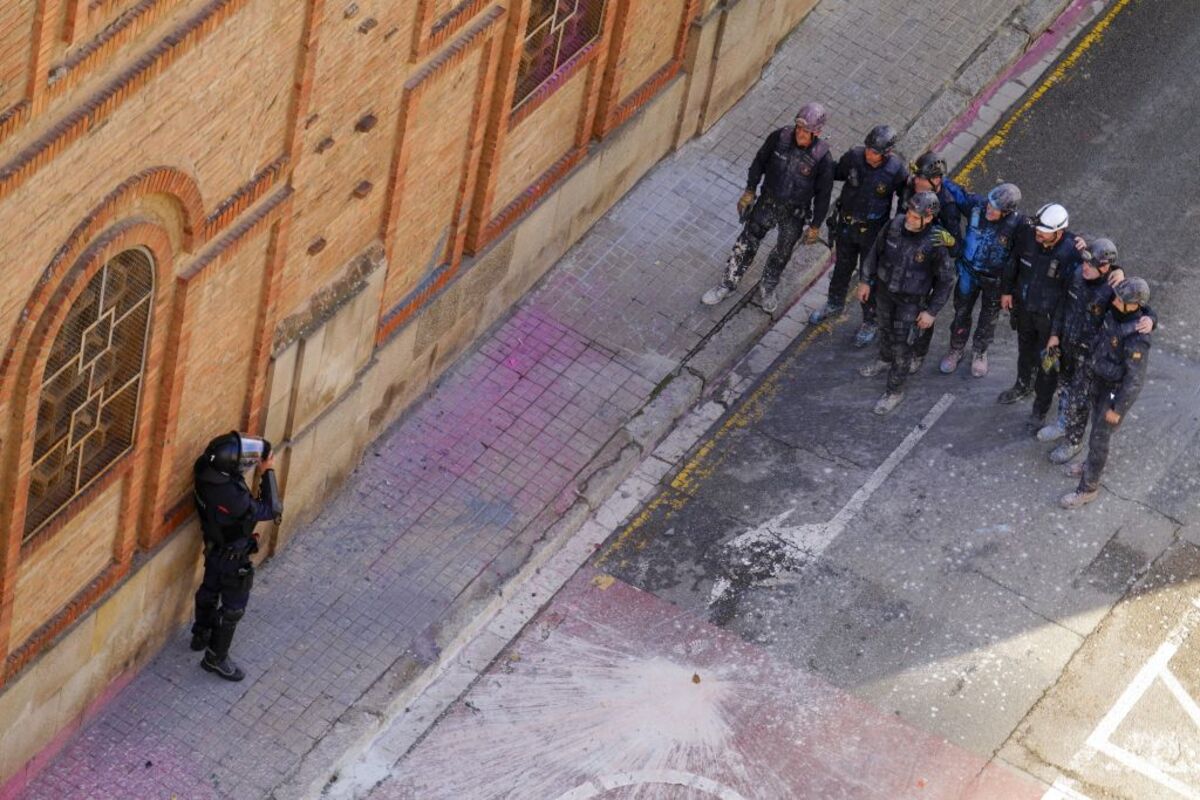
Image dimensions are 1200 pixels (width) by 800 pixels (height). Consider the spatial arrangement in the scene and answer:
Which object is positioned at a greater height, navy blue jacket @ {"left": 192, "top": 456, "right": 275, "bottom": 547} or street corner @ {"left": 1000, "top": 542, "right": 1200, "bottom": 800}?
navy blue jacket @ {"left": 192, "top": 456, "right": 275, "bottom": 547}

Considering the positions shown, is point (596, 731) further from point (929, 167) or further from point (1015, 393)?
point (929, 167)

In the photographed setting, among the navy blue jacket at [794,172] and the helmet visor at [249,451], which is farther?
the navy blue jacket at [794,172]

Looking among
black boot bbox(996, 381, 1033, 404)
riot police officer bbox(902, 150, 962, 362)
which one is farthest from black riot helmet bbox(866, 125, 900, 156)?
black boot bbox(996, 381, 1033, 404)

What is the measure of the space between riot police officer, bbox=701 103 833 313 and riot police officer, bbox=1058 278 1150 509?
101 inches

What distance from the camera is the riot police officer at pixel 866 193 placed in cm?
2075

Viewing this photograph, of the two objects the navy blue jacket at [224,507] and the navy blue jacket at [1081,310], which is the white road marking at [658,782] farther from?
→ the navy blue jacket at [1081,310]

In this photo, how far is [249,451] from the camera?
1747 cm

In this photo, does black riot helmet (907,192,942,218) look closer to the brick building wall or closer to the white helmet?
the white helmet

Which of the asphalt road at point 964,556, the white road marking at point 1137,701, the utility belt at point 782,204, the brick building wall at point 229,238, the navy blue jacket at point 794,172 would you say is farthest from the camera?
the utility belt at point 782,204

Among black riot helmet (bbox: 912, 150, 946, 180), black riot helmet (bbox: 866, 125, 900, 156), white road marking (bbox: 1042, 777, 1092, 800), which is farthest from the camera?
black riot helmet (bbox: 866, 125, 900, 156)

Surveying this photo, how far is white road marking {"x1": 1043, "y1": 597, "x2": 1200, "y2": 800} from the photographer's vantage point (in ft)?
61.8

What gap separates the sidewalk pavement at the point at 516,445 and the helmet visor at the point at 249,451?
5.58 feet

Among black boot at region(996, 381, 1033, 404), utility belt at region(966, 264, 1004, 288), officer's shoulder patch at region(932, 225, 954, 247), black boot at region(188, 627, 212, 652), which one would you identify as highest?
officer's shoulder patch at region(932, 225, 954, 247)

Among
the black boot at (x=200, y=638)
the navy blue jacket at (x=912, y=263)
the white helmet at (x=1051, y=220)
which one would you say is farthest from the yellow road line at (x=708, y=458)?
the black boot at (x=200, y=638)
